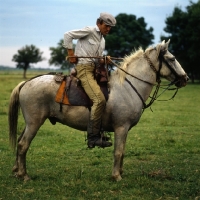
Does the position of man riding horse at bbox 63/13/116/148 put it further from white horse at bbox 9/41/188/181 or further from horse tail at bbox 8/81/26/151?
horse tail at bbox 8/81/26/151

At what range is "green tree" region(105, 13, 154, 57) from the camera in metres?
80.4

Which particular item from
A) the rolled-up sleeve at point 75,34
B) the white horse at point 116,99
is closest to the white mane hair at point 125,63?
the white horse at point 116,99

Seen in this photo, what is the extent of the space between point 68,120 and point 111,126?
3.15 ft

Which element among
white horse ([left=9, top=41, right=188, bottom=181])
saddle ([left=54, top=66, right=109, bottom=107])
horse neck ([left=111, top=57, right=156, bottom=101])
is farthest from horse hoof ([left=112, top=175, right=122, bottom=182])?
horse neck ([left=111, top=57, right=156, bottom=101])

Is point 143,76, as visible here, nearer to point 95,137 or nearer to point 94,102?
point 94,102

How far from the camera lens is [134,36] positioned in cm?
8525

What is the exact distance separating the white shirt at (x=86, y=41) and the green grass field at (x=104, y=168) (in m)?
2.70

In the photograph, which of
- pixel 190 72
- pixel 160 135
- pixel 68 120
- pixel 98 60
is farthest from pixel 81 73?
pixel 190 72

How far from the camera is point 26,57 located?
11031 centimetres

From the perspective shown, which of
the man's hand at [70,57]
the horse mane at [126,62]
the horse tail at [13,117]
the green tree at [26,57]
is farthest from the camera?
the green tree at [26,57]

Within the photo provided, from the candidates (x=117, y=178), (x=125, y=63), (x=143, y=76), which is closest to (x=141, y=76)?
(x=143, y=76)

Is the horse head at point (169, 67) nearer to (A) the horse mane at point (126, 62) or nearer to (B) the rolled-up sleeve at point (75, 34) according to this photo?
(A) the horse mane at point (126, 62)

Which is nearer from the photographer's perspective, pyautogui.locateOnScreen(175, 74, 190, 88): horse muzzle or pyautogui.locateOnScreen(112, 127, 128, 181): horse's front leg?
pyautogui.locateOnScreen(112, 127, 128, 181): horse's front leg

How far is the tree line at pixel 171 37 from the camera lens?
6538 cm
